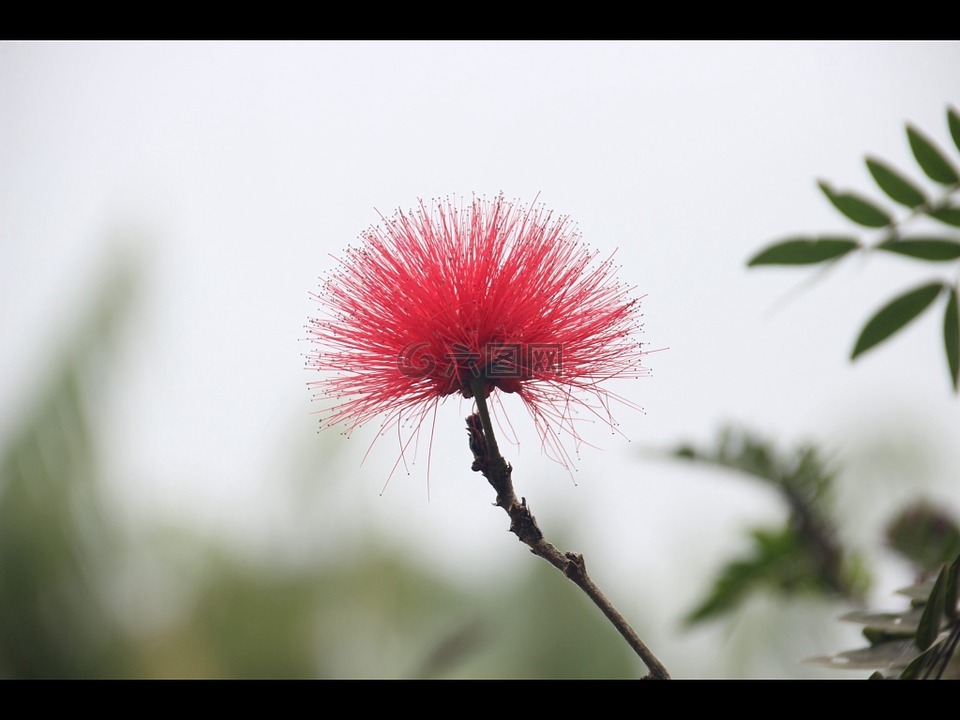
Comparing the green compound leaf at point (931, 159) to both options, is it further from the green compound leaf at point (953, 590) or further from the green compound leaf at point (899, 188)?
the green compound leaf at point (953, 590)

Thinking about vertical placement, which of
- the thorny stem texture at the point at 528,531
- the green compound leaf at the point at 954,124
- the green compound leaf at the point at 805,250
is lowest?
the thorny stem texture at the point at 528,531

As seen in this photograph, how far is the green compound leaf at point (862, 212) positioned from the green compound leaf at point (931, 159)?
0.22 feet

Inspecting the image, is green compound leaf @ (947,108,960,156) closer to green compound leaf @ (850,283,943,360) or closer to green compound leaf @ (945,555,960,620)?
green compound leaf @ (850,283,943,360)

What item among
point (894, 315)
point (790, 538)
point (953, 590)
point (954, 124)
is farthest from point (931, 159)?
point (790, 538)

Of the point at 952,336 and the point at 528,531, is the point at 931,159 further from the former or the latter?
the point at 528,531

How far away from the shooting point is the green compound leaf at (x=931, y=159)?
2.28ft

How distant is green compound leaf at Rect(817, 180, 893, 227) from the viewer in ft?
2.22

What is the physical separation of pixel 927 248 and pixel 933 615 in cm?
34

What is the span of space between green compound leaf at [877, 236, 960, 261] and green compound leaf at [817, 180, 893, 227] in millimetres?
24

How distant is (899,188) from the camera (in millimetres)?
693

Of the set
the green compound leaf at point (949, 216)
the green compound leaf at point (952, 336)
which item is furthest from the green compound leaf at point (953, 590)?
the green compound leaf at point (949, 216)

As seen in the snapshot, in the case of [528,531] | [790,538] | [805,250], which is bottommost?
[790,538]
